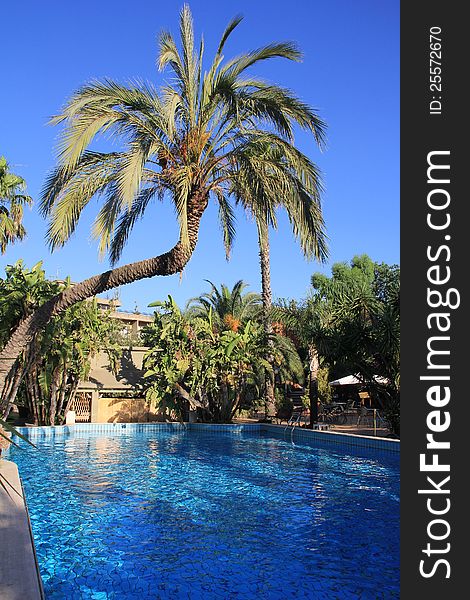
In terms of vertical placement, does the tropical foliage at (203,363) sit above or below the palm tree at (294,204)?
below

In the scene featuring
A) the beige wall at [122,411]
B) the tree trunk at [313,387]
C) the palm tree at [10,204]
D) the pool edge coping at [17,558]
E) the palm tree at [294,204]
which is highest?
the palm tree at [10,204]

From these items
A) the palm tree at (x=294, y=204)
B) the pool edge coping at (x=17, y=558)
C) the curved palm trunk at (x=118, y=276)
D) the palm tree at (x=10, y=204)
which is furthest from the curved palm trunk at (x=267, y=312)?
the pool edge coping at (x=17, y=558)

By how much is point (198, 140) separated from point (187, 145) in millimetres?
254

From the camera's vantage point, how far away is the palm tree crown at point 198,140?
11328 millimetres

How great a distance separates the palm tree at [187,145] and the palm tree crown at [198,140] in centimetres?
2

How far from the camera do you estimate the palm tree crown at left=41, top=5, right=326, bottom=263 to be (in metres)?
11.3

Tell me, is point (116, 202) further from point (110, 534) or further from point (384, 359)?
point (384, 359)

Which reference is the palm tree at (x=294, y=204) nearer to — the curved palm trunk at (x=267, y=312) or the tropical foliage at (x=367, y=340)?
the tropical foliage at (x=367, y=340)

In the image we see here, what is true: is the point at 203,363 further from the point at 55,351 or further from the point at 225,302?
the point at 225,302

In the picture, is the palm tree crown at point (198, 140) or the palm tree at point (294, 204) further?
the palm tree at point (294, 204)

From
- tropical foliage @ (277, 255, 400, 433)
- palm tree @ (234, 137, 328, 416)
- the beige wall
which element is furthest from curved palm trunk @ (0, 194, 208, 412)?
the beige wall

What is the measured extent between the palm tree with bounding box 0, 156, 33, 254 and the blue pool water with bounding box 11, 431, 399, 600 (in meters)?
7.77

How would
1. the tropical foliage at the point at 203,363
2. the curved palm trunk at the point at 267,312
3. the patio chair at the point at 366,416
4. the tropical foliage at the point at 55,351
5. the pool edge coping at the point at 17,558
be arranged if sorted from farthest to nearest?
the curved palm trunk at the point at 267,312
the tropical foliage at the point at 203,363
the patio chair at the point at 366,416
the tropical foliage at the point at 55,351
the pool edge coping at the point at 17,558

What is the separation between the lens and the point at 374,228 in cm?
2444
